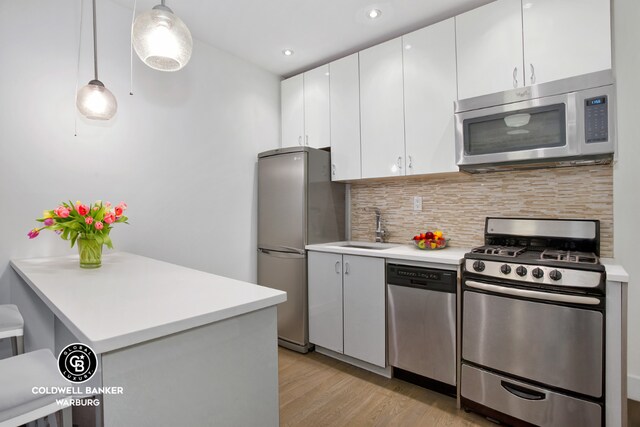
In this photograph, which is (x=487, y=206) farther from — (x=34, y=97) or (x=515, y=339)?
(x=34, y=97)

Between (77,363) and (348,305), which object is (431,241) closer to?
(348,305)

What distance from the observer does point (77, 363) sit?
878 millimetres

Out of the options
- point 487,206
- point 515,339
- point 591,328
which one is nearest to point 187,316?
point 515,339

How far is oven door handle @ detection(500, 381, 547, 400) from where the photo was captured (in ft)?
5.59

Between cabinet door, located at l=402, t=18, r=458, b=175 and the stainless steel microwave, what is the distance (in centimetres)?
18

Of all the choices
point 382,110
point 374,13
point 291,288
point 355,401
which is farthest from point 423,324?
point 374,13

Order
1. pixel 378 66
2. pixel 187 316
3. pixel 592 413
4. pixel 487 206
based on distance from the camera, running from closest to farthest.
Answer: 1. pixel 187 316
2. pixel 592 413
3. pixel 487 206
4. pixel 378 66

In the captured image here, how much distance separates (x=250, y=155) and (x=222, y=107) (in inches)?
19.5

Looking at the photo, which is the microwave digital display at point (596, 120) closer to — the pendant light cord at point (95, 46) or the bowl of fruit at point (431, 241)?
the bowl of fruit at point (431, 241)

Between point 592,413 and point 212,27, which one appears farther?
point 212,27

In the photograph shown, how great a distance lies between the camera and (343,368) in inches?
101

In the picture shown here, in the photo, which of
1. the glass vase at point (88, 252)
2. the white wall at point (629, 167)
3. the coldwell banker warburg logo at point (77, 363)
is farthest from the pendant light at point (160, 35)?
the white wall at point (629, 167)

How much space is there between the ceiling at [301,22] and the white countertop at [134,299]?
1.85 metres

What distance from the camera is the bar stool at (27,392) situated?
81cm
